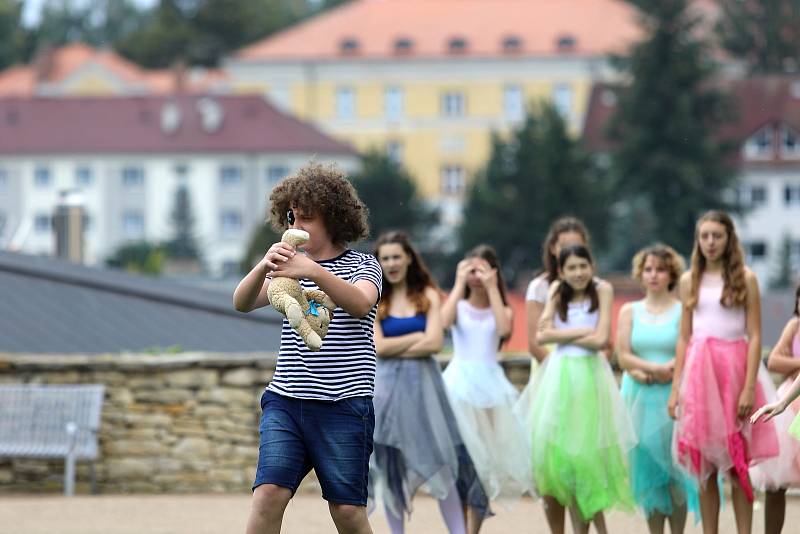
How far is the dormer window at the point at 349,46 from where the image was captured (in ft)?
340

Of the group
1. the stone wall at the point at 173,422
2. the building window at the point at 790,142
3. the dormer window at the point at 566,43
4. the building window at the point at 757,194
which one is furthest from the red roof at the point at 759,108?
the stone wall at the point at 173,422

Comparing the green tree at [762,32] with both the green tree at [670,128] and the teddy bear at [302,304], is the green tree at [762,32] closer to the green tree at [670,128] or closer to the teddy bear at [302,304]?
the green tree at [670,128]

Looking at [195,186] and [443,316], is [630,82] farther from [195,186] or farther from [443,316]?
[443,316]

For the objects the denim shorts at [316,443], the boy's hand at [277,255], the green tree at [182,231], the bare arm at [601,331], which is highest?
the boy's hand at [277,255]

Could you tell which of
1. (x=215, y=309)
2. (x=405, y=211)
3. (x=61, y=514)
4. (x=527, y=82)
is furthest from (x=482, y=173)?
(x=61, y=514)

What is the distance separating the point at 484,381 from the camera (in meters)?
10.6

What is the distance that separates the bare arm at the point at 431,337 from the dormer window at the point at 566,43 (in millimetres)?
93139

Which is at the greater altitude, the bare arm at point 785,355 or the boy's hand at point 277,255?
the boy's hand at point 277,255

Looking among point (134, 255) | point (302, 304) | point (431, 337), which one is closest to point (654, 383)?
point (431, 337)

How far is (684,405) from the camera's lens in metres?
9.85

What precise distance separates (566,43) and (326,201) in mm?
96898

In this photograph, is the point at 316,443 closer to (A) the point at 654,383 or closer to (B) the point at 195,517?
(A) the point at 654,383

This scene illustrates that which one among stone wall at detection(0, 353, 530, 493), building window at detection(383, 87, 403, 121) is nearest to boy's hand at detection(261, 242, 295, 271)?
stone wall at detection(0, 353, 530, 493)

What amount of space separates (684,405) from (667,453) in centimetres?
52
